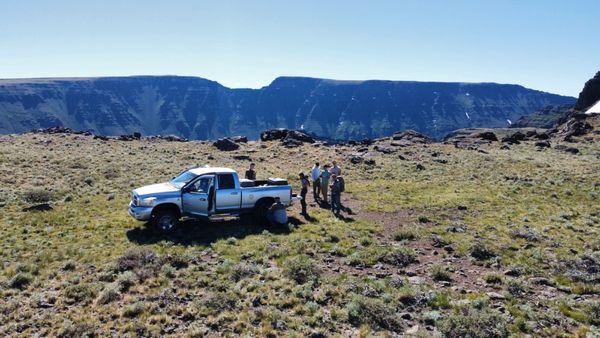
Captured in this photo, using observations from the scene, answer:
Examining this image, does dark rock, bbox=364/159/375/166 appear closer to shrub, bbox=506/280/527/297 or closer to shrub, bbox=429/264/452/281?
shrub, bbox=429/264/452/281

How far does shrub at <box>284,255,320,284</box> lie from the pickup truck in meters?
5.75

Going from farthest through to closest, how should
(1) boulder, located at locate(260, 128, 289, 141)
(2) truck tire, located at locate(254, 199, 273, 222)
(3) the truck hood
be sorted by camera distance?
(1) boulder, located at locate(260, 128, 289, 141)
(2) truck tire, located at locate(254, 199, 273, 222)
(3) the truck hood

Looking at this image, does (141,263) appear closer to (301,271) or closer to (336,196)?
(301,271)

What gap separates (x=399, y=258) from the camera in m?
14.5

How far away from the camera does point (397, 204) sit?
983 inches

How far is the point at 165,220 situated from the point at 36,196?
509 inches

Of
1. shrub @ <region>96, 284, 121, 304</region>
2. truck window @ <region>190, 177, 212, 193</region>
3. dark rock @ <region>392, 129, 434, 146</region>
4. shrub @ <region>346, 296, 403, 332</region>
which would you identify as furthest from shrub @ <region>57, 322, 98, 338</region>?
dark rock @ <region>392, 129, 434, 146</region>

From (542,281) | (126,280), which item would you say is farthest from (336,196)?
(126,280)

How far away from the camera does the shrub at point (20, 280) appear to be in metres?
11.6

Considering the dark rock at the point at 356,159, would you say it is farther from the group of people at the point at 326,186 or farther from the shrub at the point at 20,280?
the shrub at the point at 20,280

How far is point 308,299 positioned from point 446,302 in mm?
3779

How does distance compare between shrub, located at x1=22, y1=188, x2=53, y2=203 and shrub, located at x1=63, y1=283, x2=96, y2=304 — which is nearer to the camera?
shrub, located at x1=63, y1=283, x2=96, y2=304

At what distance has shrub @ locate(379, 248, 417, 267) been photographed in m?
14.3

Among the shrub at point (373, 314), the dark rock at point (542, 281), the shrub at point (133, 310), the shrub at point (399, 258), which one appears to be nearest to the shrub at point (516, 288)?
the dark rock at point (542, 281)
